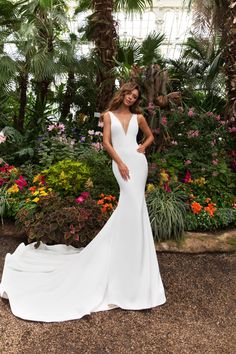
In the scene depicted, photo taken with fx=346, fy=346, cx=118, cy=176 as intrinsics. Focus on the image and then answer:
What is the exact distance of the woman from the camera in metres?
2.88

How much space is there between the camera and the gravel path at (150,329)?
2.39 metres

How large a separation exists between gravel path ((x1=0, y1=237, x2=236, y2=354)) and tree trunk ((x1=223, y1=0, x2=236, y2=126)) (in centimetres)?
299

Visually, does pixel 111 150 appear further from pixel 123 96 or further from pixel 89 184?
pixel 89 184

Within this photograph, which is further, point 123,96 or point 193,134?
point 193,134

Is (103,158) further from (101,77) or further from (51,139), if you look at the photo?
(101,77)

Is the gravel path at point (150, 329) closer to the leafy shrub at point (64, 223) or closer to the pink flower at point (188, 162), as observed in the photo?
the leafy shrub at point (64, 223)

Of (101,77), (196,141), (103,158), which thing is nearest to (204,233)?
(196,141)

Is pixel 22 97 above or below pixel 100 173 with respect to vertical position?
above

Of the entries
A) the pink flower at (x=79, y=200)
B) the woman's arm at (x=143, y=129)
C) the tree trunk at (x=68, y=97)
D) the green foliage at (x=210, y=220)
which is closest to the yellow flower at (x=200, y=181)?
the green foliage at (x=210, y=220)

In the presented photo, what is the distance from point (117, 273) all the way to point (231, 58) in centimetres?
400

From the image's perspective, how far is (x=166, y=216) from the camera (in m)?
4.04

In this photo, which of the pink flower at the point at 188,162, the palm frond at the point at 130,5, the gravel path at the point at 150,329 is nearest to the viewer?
the gravel path at the point at 150,329

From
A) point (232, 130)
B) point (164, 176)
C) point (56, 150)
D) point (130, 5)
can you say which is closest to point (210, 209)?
point (164, 176)

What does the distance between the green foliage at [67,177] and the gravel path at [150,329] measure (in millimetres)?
1724
